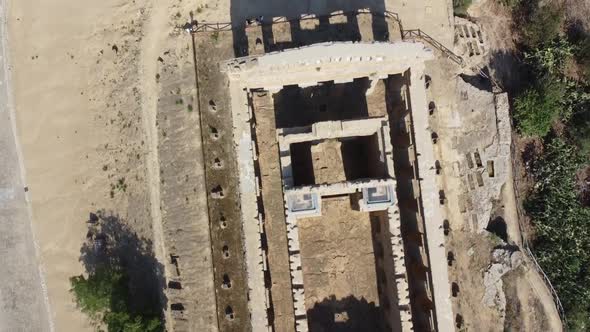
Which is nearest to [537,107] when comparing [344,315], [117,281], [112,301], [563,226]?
[563,226]

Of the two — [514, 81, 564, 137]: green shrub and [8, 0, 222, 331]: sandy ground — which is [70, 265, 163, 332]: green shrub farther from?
[514, 81, 564, 137]: green shrub

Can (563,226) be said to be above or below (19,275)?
below

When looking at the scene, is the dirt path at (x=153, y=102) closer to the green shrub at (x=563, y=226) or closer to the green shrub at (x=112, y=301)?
the green shrub at (x=112, y=301)

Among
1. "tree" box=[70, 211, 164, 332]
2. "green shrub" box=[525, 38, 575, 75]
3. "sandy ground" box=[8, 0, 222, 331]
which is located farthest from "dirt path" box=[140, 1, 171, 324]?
"green shrub" box=[525, 38, 575, 75]

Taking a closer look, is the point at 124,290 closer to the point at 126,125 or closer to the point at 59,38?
the point at 126,125

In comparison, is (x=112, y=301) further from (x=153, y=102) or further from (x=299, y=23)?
(x=299, y=23)

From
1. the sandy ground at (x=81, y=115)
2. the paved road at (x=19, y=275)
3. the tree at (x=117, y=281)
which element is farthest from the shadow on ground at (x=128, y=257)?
the paved road at (x=19, y=275)
